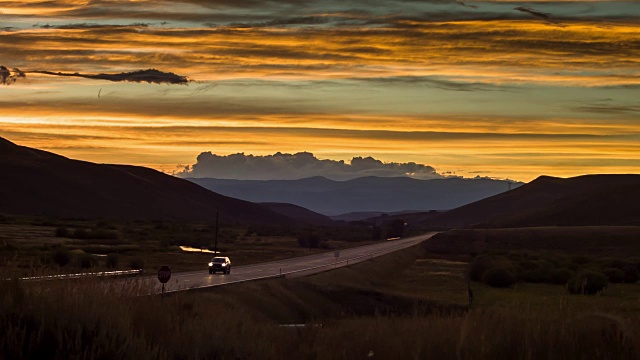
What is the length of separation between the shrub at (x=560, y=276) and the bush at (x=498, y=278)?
14.3ft

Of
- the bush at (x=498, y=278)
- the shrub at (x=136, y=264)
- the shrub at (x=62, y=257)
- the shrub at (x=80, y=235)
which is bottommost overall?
the bush at (x=498, y=278)

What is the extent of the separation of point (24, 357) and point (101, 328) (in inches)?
51.5

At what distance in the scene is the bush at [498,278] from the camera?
67500mm

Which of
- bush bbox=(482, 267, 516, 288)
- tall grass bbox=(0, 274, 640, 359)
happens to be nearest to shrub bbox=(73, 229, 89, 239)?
bush bbox=(482, 267, 516, 288)

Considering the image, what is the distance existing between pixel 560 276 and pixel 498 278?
691cm

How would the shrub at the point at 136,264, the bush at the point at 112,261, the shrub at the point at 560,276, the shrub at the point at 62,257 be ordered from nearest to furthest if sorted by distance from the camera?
the shrub at the point at 62,257 → the shrub at the point at 136,264 → the bush at the point at 112,261 → the shrub at the point at 560,276

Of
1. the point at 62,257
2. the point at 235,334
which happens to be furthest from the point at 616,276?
the point at 235,334

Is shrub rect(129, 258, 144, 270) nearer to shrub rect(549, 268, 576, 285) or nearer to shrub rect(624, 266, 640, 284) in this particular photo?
shrub rect(549, 268, 576, 285)

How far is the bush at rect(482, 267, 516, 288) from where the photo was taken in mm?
67500

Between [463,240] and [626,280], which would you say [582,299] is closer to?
[626,280]

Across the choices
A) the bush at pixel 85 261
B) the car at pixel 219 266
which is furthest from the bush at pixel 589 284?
the bush at pixel 85 261

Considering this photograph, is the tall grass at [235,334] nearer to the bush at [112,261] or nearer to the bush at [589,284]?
Answer: the bush at [589,284]

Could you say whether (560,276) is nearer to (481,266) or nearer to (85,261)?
(481,266)

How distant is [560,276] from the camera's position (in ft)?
237
